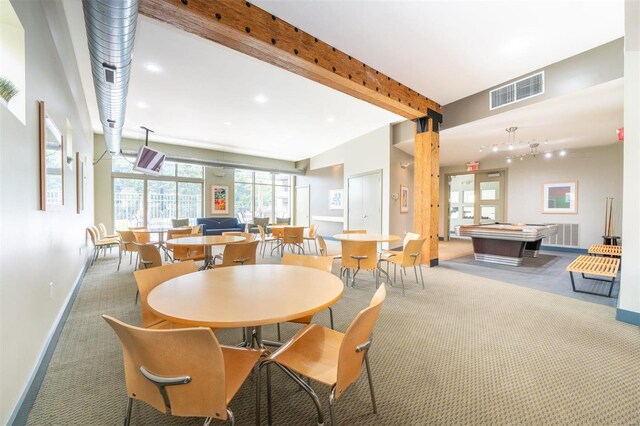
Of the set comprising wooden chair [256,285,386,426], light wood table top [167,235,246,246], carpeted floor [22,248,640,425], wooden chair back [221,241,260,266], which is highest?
light wood table top [167,235,246,246]

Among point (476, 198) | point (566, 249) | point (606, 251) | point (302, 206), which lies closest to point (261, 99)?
point (302, 206)

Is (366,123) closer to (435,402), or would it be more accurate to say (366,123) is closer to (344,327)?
(344,327)

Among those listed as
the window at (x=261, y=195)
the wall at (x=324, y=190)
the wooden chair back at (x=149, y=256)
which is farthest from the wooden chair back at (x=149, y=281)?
the window at (x=261, y=195)

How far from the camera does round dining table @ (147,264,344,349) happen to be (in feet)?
3.85

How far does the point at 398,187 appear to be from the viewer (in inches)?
287

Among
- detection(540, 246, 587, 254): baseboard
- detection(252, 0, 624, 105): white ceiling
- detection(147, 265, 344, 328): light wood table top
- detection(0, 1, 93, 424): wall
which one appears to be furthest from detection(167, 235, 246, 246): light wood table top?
detection(540, 246, 587, 254): baseboard

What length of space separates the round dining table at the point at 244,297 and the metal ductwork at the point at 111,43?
6.81ft

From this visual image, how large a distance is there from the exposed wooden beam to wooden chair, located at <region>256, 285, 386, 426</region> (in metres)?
2.90

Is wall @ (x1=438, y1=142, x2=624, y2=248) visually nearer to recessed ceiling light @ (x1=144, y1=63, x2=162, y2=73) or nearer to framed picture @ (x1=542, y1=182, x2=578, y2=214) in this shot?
framed picture @ (x1=542, y1=182, x2=578, y2=214)

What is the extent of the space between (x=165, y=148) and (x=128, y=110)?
10.4 ft

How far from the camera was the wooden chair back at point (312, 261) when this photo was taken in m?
2.27

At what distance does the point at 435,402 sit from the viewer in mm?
1679

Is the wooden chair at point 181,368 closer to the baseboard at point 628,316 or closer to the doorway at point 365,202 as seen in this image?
the baseboard at point 628,316

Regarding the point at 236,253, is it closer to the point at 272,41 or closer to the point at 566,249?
the point at 272,41
